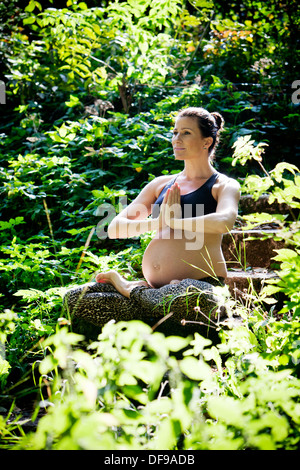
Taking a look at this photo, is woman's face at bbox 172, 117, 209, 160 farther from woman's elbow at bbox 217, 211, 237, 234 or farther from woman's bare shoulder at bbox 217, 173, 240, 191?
woman's elbow at bbox 217, 211, 237, 234

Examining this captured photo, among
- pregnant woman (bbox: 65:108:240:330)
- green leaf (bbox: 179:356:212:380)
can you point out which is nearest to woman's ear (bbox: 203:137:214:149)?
pregnant woman (bbox: 65:108:240:330)

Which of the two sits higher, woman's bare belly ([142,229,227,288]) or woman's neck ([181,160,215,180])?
woman's neck ([181,160,215,180])

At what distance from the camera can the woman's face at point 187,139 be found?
278 centimetres

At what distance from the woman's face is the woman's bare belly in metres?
0.50

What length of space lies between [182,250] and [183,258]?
5 cm

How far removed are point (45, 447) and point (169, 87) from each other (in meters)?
6.15

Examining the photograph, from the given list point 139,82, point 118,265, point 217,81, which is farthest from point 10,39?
point 118,265

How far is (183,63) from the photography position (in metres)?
6.93

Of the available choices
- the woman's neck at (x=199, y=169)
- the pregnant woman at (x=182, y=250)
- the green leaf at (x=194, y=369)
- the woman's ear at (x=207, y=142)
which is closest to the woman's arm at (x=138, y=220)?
the pregnant woman at (x=182, y=250)

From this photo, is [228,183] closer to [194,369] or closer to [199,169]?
[199,169]

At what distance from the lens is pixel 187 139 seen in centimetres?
278

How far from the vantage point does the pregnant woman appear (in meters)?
2.40

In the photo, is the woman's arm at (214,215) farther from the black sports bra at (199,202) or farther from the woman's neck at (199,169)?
the woman's neck at (199,169)

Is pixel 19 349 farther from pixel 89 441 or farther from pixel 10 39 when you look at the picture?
pixel 10 39
